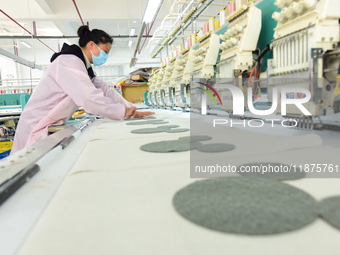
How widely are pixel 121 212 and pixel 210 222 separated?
0.60 ft

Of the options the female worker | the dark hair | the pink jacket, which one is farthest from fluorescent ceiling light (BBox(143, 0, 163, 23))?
the pink jacket

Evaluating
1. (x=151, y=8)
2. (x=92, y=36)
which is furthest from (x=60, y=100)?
(x=151, y=8)

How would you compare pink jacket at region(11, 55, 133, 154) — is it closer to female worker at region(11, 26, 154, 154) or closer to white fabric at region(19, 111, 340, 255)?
female worker at region(11, 26, 154, 154)

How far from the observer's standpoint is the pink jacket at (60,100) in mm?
1960

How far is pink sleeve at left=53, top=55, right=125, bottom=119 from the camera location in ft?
6.39

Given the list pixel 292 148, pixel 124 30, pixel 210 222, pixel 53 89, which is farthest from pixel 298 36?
pixel 124 30

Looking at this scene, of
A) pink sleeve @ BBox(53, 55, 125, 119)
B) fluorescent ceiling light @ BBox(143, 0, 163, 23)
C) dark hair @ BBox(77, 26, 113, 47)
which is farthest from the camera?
fluorescent ceiling light @ BBox(143, 0, 163, 23)

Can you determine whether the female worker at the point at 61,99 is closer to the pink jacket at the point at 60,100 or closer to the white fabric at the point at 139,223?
the pink jacket at the point at 60,100

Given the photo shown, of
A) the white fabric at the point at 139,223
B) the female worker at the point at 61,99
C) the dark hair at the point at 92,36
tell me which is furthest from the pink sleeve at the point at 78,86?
the white fabric at the point at 139,223

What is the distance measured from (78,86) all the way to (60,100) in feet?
0.97

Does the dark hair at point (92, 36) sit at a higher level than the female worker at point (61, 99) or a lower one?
higher

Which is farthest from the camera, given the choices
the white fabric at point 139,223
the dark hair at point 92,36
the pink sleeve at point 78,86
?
the dark hair at point 92,36

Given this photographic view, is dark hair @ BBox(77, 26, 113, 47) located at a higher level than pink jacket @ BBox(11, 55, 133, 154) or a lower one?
higher

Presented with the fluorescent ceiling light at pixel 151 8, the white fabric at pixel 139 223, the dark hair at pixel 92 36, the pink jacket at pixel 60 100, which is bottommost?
the white fabric at pixel 139 223
